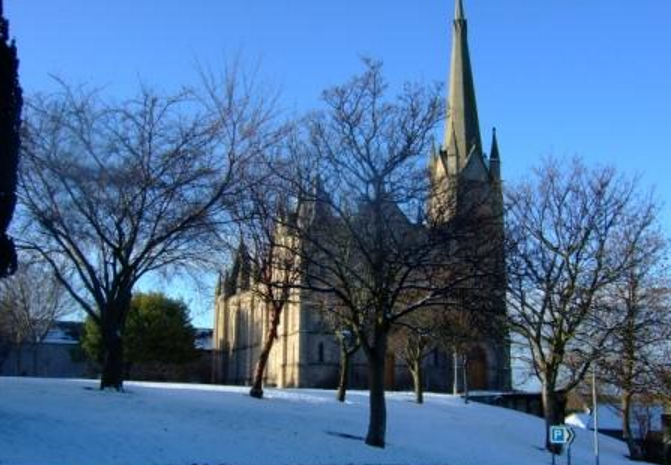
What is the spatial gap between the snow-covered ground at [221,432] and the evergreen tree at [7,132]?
3.46 meters

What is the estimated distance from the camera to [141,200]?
1035 inches

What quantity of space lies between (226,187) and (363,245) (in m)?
5.38

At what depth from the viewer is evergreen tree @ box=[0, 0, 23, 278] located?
1540 centimetres

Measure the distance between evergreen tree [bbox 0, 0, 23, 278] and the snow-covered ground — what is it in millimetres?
3457

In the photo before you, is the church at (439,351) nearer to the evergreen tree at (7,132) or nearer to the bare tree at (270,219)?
the bare tree at (270,219)

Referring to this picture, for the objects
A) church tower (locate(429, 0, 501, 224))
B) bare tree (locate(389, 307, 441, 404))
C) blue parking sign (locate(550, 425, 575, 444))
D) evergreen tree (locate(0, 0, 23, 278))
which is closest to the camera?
evergreen tree (locate(0, 0, 23, 278))

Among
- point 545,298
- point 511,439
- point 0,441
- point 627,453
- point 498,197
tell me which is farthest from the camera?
point 627,453

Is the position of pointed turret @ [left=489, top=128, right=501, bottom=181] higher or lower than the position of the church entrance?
higher

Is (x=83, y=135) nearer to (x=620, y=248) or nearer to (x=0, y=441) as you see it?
(x=0, y=441)

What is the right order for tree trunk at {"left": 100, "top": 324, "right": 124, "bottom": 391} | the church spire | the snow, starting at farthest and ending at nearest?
the church spire → the snow → tree trunk at {"left": 100, "top": 324, "right": 124, "bottom": 391}

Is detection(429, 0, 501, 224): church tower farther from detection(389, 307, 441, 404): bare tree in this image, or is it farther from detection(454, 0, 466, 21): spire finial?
detection(389, 307, 441, 404): bare tree

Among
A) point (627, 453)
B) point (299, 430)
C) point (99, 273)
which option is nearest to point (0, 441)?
point (299, 430)

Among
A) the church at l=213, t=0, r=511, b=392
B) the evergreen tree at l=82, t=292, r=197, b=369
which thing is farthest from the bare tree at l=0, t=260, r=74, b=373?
the church at l=213, t=0, r=511, b=392

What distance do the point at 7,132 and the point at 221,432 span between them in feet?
29.8
